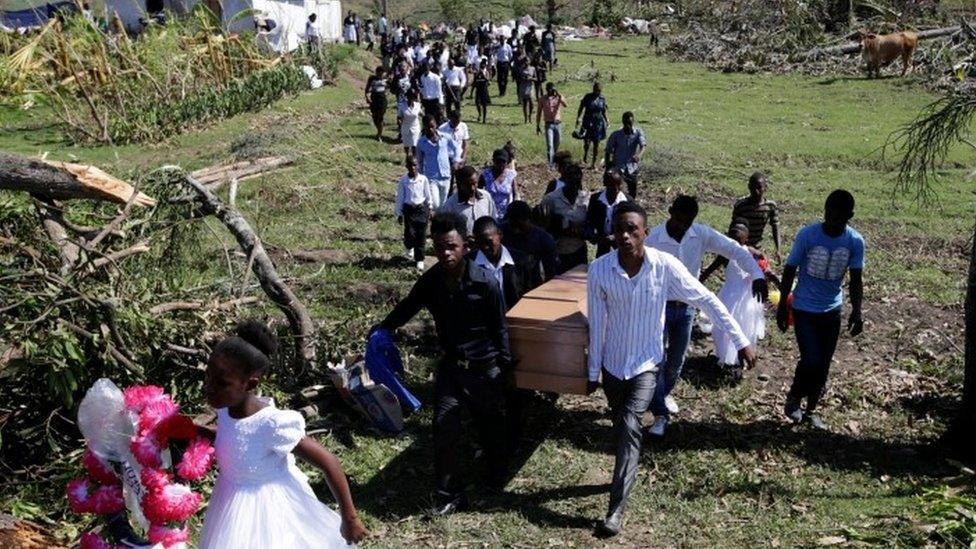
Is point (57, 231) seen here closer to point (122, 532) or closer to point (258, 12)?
point (122, 532)

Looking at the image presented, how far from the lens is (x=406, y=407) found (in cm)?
749

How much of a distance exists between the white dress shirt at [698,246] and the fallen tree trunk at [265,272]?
9.14ft

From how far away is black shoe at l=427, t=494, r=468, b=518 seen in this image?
5.96 meters

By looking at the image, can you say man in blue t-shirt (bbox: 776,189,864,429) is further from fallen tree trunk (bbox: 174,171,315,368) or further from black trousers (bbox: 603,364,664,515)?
fallen tree trunk (bbox: 174,171,315,368)

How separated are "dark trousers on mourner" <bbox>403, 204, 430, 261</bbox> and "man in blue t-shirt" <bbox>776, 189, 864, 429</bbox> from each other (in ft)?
16.9

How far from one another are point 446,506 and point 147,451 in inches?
95.4

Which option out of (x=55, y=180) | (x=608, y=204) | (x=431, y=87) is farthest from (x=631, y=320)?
(x=431, y=87)

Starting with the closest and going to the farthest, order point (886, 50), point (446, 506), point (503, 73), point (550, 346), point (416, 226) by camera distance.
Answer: point (446, 506), point (550, 346), point (416, 226), point (503, 73), point (886, 50)

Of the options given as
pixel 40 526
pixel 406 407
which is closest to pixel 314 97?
pixel 406 407

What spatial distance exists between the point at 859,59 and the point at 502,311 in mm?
28621

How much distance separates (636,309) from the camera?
5.73 meters

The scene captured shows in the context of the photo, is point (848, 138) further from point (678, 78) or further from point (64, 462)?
point (64, 462)

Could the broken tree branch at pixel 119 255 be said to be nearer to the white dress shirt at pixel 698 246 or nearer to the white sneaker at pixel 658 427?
the white dress shirt at pixel 698 246

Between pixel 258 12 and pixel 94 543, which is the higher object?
pixel 258 12
